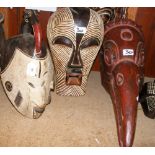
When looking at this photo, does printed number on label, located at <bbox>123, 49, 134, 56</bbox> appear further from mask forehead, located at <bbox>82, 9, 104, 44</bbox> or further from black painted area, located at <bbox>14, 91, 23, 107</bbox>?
black painted area, located at <bbox>14, 91, 23, 107</bbox>

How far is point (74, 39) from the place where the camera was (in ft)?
2.89

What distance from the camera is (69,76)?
36.9 inches

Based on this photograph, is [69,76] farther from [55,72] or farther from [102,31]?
[102,31]

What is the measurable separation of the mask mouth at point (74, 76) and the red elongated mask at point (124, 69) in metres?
0.10

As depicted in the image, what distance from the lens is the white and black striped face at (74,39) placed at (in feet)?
2.86

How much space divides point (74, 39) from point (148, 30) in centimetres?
39

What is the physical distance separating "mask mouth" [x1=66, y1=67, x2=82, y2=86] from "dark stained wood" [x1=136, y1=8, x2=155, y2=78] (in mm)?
360

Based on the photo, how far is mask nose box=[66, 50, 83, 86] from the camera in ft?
2.96

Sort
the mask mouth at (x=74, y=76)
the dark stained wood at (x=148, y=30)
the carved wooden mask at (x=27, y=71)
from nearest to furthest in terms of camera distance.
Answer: the carved wooden mask at (x=27, y=71) < the mask mouth at (x=74, y=76) < the dark stained wood at (x=148, y=30)

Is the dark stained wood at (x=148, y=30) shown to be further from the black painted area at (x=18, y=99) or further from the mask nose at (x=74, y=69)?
the black painted area at (x=18, y=99)

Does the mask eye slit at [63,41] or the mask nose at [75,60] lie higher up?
the mask eye slit at [63,41]

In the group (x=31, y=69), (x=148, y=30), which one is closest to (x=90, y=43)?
(x=31, y=69)

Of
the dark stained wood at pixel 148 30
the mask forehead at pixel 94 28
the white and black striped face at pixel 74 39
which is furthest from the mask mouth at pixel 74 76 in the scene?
the dark stained wood at pixel 148 30
